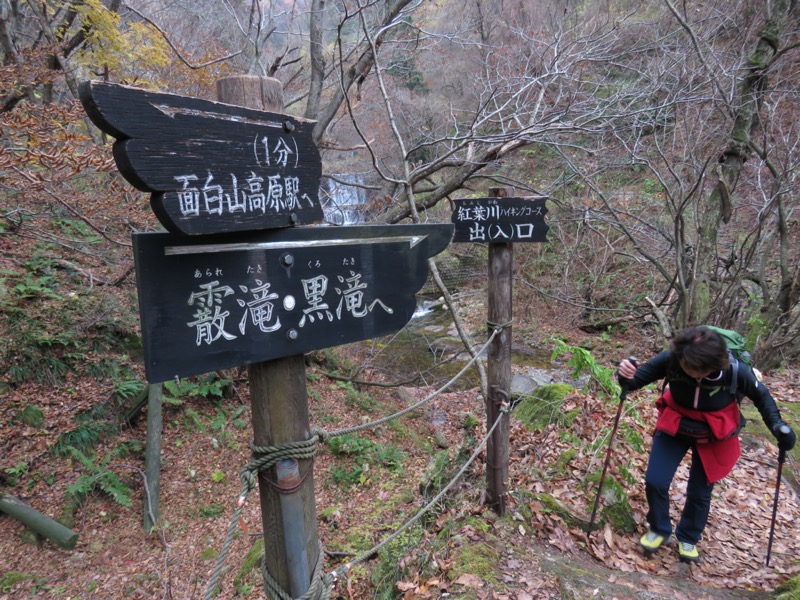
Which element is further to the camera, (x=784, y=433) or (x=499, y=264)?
(x=499, y=264)

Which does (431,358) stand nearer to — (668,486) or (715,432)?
(668,486)

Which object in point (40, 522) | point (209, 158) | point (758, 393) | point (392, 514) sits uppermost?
point (209, 158)

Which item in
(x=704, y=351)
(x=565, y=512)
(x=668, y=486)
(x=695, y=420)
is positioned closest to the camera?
(x=704, y=351)

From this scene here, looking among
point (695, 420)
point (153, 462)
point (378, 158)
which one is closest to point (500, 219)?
point (695, 420)

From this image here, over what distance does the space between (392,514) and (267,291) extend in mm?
3886

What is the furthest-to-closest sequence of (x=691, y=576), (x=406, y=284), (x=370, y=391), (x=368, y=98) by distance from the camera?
1. (x=368, y=98)
2. (x=370, y=391)
3. (x=691, y=576)
4. (x=406, y=284)

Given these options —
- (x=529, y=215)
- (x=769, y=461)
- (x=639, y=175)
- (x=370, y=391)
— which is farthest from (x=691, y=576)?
(x=639, y=175)

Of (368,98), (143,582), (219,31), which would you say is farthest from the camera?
(368,98)

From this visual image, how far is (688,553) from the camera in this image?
10.0 ft

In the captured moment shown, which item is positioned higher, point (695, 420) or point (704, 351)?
point (704, 351)

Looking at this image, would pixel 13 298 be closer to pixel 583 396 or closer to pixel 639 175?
pixel 583 396

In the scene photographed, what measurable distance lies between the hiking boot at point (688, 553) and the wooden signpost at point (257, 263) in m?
2.76

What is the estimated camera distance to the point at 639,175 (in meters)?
11.6

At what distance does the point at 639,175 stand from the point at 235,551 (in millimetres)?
12282
